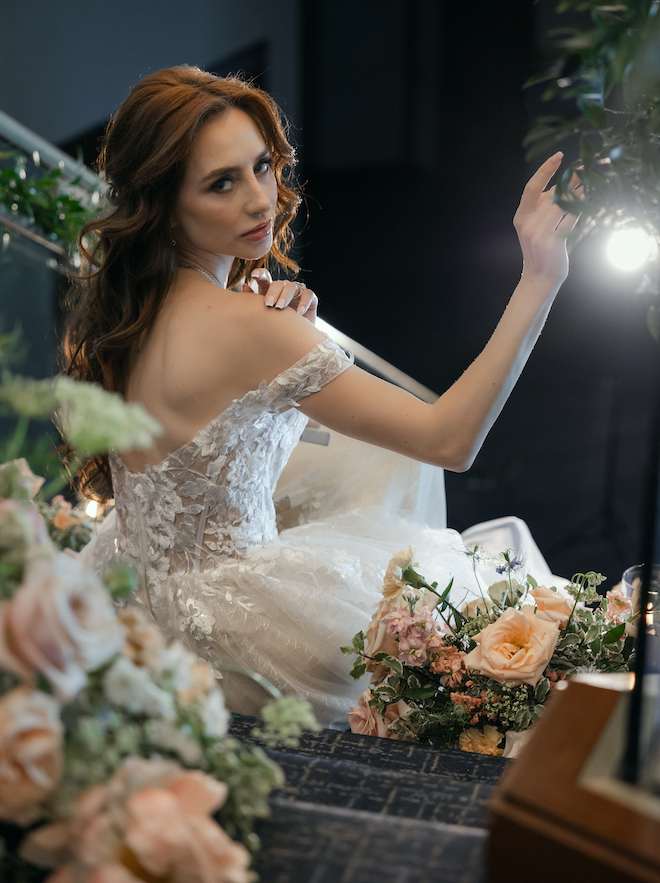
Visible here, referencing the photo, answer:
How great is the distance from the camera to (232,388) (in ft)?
5.18

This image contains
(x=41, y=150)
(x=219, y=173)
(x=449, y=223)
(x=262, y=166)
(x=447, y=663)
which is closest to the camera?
(x=447, y=663)

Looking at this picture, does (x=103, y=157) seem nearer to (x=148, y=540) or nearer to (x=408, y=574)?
(x=148, y=540)

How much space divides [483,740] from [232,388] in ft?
2.55

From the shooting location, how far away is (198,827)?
A: 61cm

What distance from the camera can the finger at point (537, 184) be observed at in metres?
1.38

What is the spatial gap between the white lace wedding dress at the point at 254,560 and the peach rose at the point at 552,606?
0.58ft

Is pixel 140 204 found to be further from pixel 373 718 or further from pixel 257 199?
pixel 373 718

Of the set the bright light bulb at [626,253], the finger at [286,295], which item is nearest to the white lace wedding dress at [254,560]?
the finger at [286,295]

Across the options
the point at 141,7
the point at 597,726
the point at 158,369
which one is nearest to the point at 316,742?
the point at 597,726

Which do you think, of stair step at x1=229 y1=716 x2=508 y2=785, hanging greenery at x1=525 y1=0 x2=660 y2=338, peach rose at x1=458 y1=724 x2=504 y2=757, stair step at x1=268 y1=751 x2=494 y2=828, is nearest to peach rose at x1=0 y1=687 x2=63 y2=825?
stair step at x1=268 y1=751 x2=494 y2=828

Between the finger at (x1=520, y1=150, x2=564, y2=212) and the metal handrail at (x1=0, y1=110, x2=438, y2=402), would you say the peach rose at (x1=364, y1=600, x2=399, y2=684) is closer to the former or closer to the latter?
the finger at (x1=520, y1=150, x2=564, y2=212)

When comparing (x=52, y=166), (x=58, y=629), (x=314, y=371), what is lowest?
(x=58, y=629)

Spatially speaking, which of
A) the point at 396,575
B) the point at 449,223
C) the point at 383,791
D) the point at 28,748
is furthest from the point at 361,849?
the point at 449,223

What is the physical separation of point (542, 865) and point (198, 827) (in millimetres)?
287
